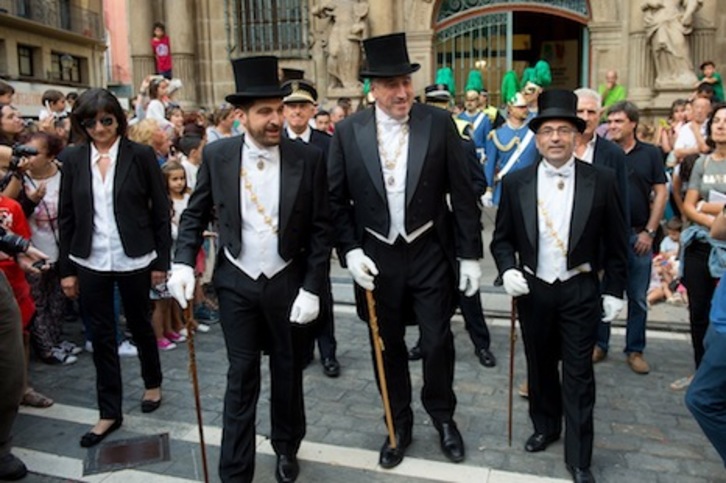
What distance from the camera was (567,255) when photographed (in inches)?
152

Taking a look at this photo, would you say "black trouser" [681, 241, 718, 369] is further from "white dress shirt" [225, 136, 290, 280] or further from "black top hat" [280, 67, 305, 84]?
"black top hat" [280, 67, 305, 84]

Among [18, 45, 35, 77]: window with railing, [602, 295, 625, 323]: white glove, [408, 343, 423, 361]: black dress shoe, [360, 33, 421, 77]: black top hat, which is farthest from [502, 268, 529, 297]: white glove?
[18, 45, 35, 77]: window with railing

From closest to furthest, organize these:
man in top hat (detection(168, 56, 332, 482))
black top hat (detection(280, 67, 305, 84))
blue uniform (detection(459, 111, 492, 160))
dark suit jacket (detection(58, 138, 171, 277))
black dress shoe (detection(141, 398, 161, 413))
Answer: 1. man in top hat (detection(168, 56, 332, 482))
2. dark suit jacket (detection(58, 138, 171, 277))
3. black dress shoe (detection(141, 398, 161, 413))
4. blue uniform (detection(459, 111, 492, 160))
5. black top hat (detection(280, 67, 305, 84))

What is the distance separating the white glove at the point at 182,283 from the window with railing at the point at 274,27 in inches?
477

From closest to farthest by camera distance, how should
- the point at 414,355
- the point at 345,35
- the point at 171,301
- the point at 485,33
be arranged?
1. the point at 414,355
2. the point at 171,301
3. the point at 345,35
4. the point at 485,33

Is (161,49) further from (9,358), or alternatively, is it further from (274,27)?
(9,358)

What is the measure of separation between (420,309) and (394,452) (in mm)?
849

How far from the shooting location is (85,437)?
4434 millimetres

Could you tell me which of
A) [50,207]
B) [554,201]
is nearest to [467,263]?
[554,201]

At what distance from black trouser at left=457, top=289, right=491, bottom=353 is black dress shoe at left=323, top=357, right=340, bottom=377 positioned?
112cm

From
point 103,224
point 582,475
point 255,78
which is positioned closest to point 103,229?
point 103,224

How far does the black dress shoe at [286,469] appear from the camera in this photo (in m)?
3.92

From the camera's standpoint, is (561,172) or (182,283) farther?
(561,172)

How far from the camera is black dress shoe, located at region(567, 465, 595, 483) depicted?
3756 mm
